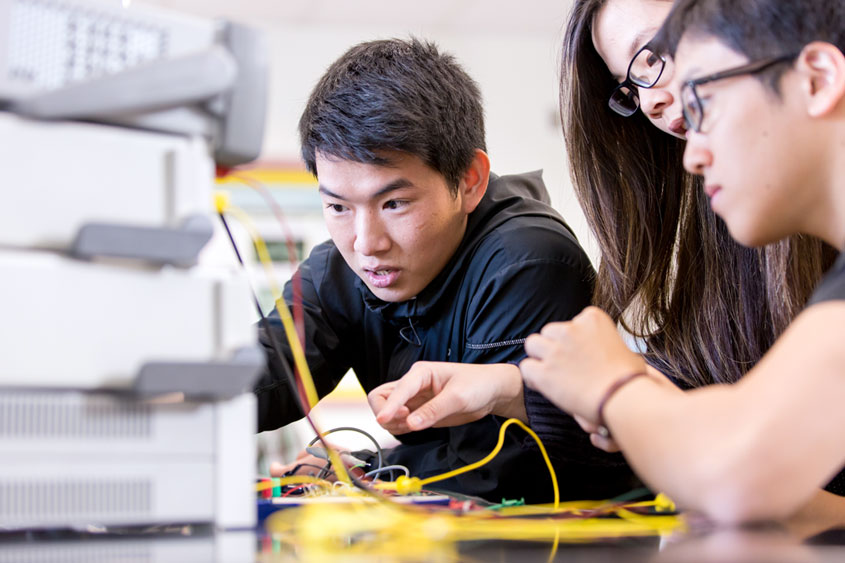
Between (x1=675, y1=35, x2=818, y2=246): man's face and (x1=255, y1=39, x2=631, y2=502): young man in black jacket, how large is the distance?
525 millimetres

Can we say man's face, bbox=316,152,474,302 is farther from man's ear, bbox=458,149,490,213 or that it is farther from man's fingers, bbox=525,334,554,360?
man's fingers, bbox=525,334,554,360

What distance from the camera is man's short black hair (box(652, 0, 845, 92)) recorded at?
891 mm

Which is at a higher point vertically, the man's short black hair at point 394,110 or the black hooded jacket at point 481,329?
the man's short black hair at point 394,110

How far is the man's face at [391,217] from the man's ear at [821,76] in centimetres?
75

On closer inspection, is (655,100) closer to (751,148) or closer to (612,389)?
(751,148)

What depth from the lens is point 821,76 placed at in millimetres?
879

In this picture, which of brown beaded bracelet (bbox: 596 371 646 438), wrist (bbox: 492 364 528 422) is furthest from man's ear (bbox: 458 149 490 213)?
brown beaded bracelet (bbox: 596 371 646 438)

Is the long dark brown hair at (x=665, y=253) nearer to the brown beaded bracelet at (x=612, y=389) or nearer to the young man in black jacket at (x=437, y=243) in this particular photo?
Result: the young man in black jacket at (x=437, y=243)

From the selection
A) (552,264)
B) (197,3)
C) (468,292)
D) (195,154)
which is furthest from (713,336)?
(197,3)

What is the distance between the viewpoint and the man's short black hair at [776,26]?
891 mm

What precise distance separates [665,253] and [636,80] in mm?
320

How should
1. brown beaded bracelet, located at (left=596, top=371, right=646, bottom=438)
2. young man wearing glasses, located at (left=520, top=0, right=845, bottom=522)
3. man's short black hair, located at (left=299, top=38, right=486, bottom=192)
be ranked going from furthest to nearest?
1. man's short black hair, located at (left=299, top=38, right=486, bottom=192)
2. brown beaded bracelet, located at (left=596, top=371, right=646, bottom=438)
3. young man wearing glasses, located at (left=520, top=0, right=845, bottom=522)

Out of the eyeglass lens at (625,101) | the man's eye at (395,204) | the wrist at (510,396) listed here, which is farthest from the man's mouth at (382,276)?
the eyeglass lens at (625,101)

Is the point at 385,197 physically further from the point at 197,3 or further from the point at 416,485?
the point at 197,3
